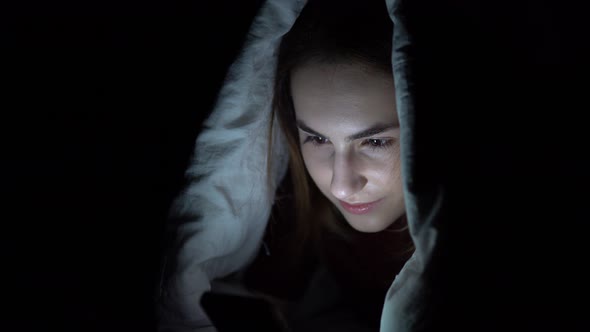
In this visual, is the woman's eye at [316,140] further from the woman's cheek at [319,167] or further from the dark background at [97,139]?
the dark background at [97,139]

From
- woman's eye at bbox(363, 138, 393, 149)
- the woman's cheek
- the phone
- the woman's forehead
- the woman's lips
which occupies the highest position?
the woman's forehead

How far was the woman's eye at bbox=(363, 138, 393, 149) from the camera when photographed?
767mm

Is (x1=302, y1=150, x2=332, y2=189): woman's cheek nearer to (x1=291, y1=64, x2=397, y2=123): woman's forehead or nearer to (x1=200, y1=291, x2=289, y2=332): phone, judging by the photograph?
(x1=291, y1=64, x2=397, y2=123): woman's forehead

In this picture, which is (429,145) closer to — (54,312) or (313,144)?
(313,144)

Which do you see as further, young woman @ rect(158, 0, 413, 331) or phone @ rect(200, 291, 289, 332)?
phone @ rect(200, 291, 289, 332)

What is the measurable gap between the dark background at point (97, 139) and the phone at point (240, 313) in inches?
5.4

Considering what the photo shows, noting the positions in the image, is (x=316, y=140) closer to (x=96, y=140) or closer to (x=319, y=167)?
(x=319, y=167)

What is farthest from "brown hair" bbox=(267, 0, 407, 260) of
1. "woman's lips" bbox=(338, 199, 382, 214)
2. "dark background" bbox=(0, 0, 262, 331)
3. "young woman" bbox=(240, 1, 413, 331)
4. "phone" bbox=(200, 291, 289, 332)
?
"phone" bbox=(200, 291, 289, 332)

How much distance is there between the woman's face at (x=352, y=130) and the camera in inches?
28.8

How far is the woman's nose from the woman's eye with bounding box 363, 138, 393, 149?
4 cm

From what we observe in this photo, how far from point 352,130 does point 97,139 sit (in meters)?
0.52

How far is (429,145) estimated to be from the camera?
574 millimetres

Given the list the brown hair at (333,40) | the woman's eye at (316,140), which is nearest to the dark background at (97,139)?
the brown hair at (333,40)

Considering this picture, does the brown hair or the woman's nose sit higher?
the brown hair
